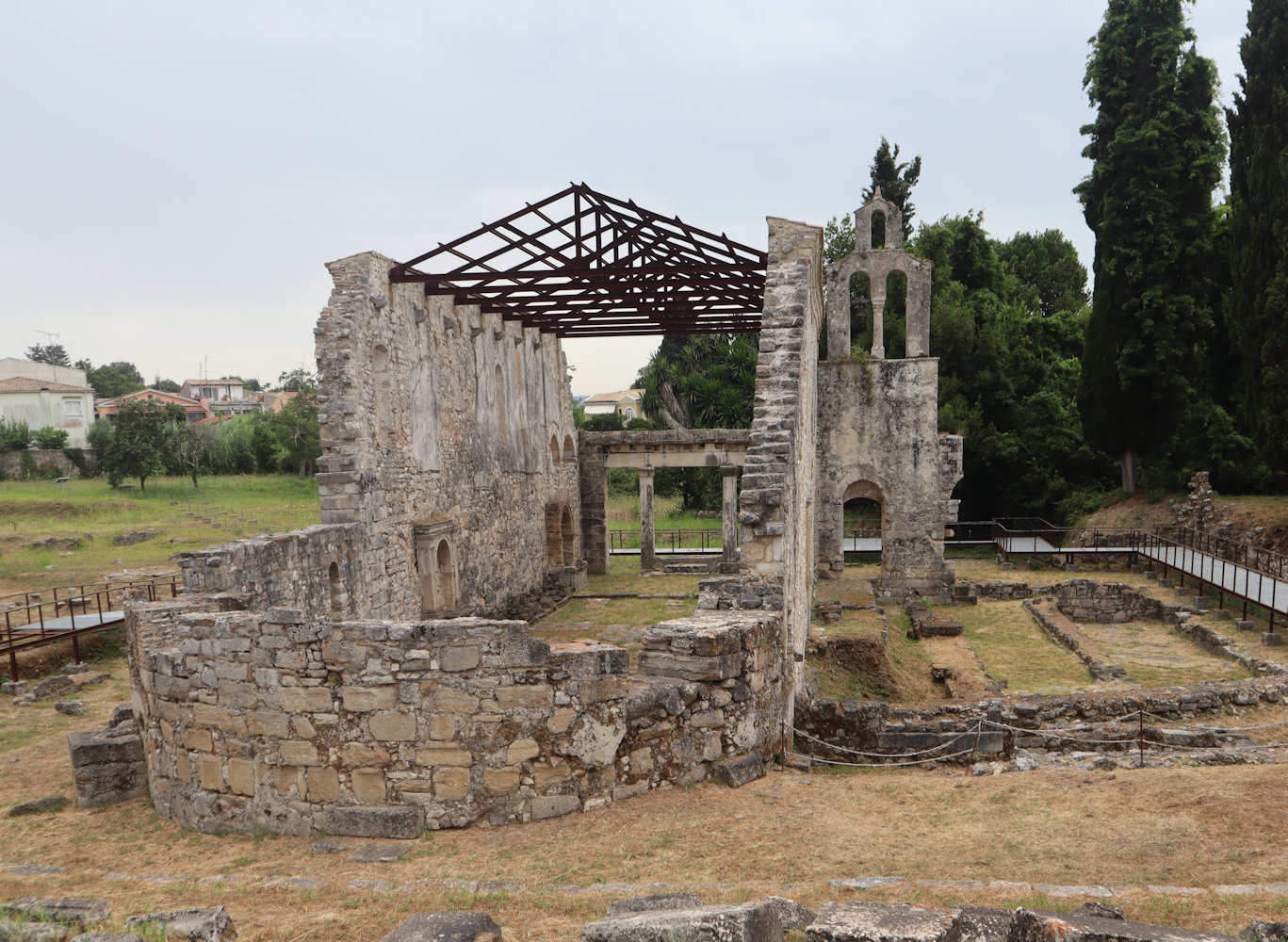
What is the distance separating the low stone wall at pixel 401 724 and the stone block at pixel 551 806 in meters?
0.01

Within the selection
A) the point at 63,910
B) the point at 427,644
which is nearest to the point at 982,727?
the point at 427,644

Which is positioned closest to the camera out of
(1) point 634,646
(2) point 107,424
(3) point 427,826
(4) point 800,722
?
(3) point 427,826

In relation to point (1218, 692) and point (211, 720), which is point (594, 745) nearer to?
point (211, 720)

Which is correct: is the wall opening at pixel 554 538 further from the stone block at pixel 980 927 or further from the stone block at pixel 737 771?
the stone block at pixel 980 927

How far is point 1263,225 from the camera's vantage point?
20.3 m

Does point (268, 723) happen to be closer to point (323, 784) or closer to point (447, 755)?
point (323, 784)

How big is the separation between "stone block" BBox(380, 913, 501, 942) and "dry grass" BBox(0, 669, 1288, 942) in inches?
17.7

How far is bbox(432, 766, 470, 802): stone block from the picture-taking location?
6.57m

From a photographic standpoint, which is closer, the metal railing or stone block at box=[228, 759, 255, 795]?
stone block at box=[228, 759, 255, 795]

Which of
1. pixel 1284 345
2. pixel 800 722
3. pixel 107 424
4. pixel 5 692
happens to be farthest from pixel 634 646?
pixel 107 424

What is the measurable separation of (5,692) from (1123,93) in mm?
28358

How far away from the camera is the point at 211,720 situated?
701cm

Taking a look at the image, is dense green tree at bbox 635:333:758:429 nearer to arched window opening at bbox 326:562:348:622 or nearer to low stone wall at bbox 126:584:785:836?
arched window opening at bbox 326:562:348:622

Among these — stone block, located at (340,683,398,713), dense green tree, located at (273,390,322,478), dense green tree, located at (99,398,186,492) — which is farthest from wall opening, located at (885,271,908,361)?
dense green tree, located at (99,398,186,492)
